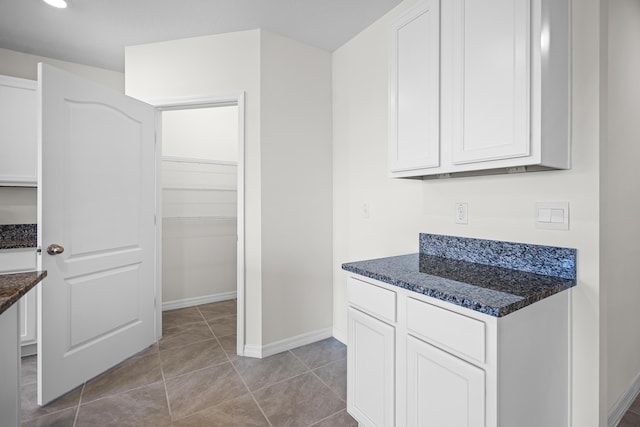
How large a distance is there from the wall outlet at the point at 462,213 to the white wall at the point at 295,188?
1286 mm

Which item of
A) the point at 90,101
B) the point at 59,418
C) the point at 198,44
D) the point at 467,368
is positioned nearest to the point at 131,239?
the point at 90,101

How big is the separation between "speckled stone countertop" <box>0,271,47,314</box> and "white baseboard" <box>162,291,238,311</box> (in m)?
2.45

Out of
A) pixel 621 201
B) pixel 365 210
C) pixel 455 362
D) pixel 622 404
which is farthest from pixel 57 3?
pixel 622 404

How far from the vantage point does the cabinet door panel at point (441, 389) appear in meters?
1.12

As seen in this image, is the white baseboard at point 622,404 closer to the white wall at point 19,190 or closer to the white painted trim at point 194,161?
the white painted trim at point 194,161

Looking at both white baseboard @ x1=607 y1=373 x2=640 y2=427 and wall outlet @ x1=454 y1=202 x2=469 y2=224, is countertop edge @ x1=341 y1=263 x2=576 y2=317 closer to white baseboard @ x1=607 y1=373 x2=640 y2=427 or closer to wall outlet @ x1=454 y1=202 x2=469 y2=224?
wall outlet @ x1=454 y1=202 x2=469 y2=224

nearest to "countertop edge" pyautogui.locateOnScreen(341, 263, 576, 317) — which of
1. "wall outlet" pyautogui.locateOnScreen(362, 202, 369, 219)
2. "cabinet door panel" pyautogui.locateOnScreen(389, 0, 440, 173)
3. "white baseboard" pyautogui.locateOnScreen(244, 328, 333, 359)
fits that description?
"cabinet door panel" pyautogui.locateOnScreen(389, 0, 440, 173)

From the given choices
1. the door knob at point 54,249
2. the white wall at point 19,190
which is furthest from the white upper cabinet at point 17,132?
the door knob at point 54,249

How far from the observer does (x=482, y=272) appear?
1.54 metres

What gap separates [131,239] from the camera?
2.52 m

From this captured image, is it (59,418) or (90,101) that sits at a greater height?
(90,101)

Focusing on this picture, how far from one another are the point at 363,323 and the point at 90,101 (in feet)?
7.49

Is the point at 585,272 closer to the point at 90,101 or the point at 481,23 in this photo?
the point at 481,23

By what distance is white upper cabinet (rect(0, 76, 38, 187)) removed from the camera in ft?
8.21
